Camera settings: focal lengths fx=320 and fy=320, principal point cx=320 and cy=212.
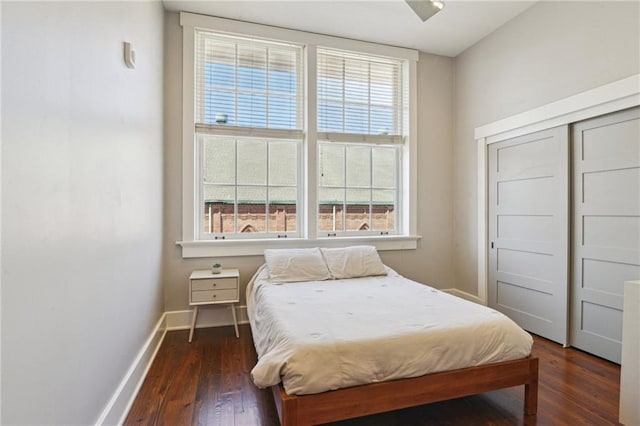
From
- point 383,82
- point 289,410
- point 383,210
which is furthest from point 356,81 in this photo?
point 289,410

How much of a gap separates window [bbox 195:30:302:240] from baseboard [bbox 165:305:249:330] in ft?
2.44

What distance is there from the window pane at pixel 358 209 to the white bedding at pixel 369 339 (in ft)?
4.83

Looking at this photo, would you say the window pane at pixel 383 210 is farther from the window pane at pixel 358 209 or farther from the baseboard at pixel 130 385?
the baseboard at pixel 130 385

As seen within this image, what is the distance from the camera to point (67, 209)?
121 centimetres

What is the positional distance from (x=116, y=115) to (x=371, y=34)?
113 inches

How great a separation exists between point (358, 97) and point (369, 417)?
325 centimetres

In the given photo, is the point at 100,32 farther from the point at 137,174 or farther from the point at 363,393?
the point at 363,393

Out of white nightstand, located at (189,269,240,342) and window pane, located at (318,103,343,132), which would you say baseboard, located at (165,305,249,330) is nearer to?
white nightstand, located at (189,269,240,342)

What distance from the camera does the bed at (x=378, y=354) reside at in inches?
59.8

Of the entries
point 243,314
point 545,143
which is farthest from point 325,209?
point 545,143

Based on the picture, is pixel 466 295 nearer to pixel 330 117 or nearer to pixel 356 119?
pixel 356 119

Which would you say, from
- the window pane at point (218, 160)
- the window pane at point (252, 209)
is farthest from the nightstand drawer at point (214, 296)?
the window pane at point (218, 160)

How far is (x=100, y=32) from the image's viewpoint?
5.06ft

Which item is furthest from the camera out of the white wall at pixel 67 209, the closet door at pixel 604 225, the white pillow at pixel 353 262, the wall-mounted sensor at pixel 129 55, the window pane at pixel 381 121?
the window pane at pixel 381 121
